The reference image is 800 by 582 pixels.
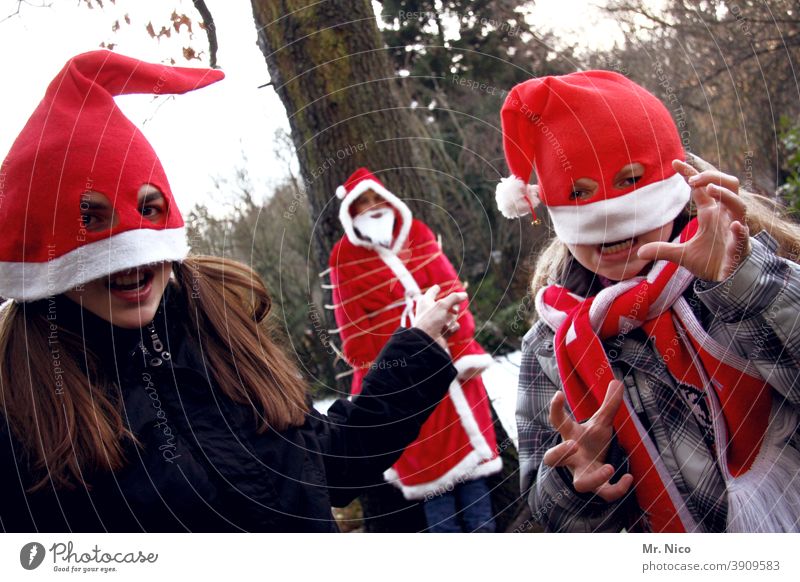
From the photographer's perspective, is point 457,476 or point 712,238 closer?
point 712,238

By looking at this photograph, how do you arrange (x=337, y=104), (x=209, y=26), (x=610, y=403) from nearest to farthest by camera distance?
(x=610, y=403) < (x=209, y=26) < (x=337, y=104)

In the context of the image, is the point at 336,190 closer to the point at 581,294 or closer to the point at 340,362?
the point at 340,362

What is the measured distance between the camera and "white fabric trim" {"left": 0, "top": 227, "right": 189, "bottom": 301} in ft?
3.08

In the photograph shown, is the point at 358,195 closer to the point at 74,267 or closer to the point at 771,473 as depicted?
the point at 74,267

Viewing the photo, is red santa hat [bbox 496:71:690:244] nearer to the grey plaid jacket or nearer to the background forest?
the grey plaid jacket

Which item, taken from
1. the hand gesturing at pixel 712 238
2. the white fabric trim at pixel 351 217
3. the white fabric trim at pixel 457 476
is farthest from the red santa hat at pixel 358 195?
the hand gesturing at pixel 712 238

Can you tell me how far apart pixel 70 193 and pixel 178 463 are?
1.16 ft

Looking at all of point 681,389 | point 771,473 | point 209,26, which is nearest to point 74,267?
point 209,26

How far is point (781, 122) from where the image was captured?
1838 mm

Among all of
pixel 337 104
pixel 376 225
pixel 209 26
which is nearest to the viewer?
pixel 209 26

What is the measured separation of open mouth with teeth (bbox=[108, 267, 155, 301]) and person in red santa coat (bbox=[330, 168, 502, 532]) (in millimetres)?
725

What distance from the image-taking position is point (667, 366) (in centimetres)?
97

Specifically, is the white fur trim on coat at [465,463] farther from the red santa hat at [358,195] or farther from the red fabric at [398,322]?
the red santa hat at [358,195]

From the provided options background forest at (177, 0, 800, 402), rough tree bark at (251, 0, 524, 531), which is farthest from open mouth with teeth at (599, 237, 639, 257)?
rough tree bark at (251, 0, 524, 531)
